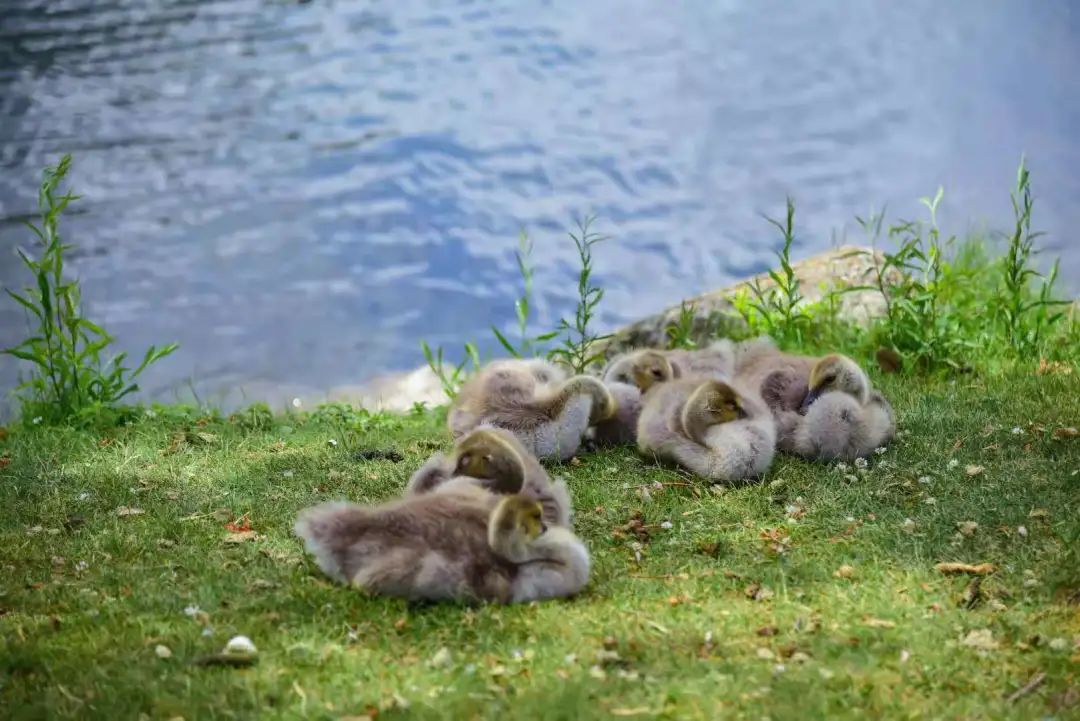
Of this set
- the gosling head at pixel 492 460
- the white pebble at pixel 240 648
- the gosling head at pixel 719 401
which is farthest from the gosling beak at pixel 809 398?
the white pebble at pixel 240 648

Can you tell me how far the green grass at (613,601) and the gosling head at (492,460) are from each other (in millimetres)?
574

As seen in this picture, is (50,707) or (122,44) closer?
(50,707)

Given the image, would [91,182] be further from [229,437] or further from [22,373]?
[229,437]

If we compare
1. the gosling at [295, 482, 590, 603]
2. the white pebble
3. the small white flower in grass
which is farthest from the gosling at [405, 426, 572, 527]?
the white pebble

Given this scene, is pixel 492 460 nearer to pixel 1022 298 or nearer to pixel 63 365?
pixel 63 365

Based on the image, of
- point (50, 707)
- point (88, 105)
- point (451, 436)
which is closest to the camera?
point (50, 707)

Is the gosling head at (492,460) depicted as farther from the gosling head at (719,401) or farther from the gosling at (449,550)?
the gosling head at (719,401)

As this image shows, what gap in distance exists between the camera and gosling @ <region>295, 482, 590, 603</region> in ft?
15.9

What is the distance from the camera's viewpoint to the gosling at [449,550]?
484 centimetres

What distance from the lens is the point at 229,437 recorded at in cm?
801

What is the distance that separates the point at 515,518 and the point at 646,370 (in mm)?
2951

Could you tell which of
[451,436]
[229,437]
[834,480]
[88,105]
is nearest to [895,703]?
[834,480]

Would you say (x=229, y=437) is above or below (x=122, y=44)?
below

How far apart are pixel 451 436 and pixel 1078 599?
392 centimetres
